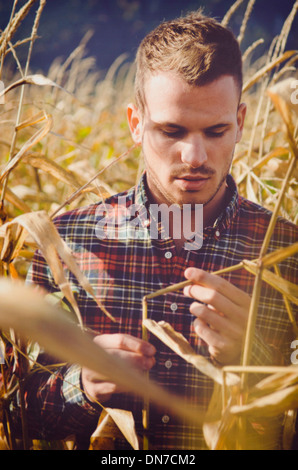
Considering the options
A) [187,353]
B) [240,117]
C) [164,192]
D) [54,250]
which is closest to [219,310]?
[187,353]

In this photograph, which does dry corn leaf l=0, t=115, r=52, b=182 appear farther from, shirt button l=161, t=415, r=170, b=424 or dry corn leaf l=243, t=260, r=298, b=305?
shirt button l=161, t=415, r=170, b=424

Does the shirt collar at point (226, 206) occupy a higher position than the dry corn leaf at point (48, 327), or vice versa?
the shirt collar at point (226, 206)

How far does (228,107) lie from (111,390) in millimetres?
583

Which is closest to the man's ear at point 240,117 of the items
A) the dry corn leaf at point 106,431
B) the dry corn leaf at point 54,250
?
the dry corn leaf at point 54,250

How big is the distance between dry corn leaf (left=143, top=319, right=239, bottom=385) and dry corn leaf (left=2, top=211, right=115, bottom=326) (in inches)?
2.9

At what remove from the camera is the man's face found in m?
0.72

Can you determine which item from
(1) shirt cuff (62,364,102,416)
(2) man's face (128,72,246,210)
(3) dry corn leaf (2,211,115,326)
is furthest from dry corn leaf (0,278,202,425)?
(2) man's face (128,72,246,210)

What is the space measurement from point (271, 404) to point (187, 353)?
0.12m

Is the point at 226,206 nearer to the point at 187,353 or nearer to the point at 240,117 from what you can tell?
the point at 240,117

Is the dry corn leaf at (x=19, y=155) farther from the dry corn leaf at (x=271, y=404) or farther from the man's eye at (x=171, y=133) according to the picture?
the dry corn leaf at (x=271, y=404)

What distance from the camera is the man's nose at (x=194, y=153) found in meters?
0.71

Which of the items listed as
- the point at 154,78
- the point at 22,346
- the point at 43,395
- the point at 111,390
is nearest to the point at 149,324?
the point at 111,390

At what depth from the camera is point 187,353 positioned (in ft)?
1.64
